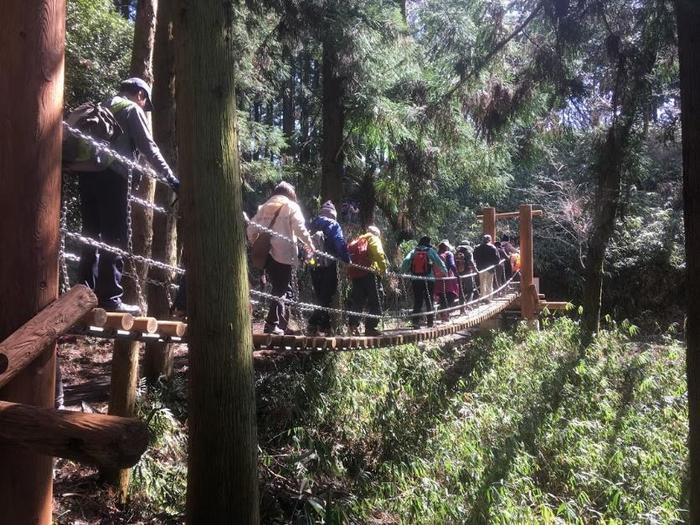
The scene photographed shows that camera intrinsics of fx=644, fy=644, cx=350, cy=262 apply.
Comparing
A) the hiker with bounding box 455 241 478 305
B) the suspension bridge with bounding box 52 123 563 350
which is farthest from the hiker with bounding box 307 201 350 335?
the hiker with bounding box 455 241 478 305

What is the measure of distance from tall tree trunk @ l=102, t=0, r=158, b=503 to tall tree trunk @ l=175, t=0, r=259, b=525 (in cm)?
160

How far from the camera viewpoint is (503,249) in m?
12.0

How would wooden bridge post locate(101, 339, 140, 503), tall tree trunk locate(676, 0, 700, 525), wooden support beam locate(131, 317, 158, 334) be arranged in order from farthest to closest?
1. wooden bridge post locate(101, 339, 140, 503)
2. tall tree trunk locate(676, 0, 700, 525)
3. wooden support beam locate(131, 317, 158, 334)

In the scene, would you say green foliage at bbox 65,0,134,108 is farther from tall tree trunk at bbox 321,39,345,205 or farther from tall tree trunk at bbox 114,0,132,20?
tall tree trunk at bbox 114,0,132,20

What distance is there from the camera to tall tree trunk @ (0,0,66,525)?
1845 mm

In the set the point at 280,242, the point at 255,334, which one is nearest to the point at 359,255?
the point at 280,242

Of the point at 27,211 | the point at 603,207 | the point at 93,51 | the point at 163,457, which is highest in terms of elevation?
the point at 93,51

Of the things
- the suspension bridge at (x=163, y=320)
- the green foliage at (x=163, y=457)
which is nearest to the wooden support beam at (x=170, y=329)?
the suspension bridge at (x=163, y=320)

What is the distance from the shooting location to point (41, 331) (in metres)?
1.85

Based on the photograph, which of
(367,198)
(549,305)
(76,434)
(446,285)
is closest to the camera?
(76,434)

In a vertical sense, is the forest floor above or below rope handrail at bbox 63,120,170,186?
below

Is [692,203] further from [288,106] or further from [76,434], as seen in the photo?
[288,106]

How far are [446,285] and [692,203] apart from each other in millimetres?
5307

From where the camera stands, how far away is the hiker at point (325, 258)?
211 inches
